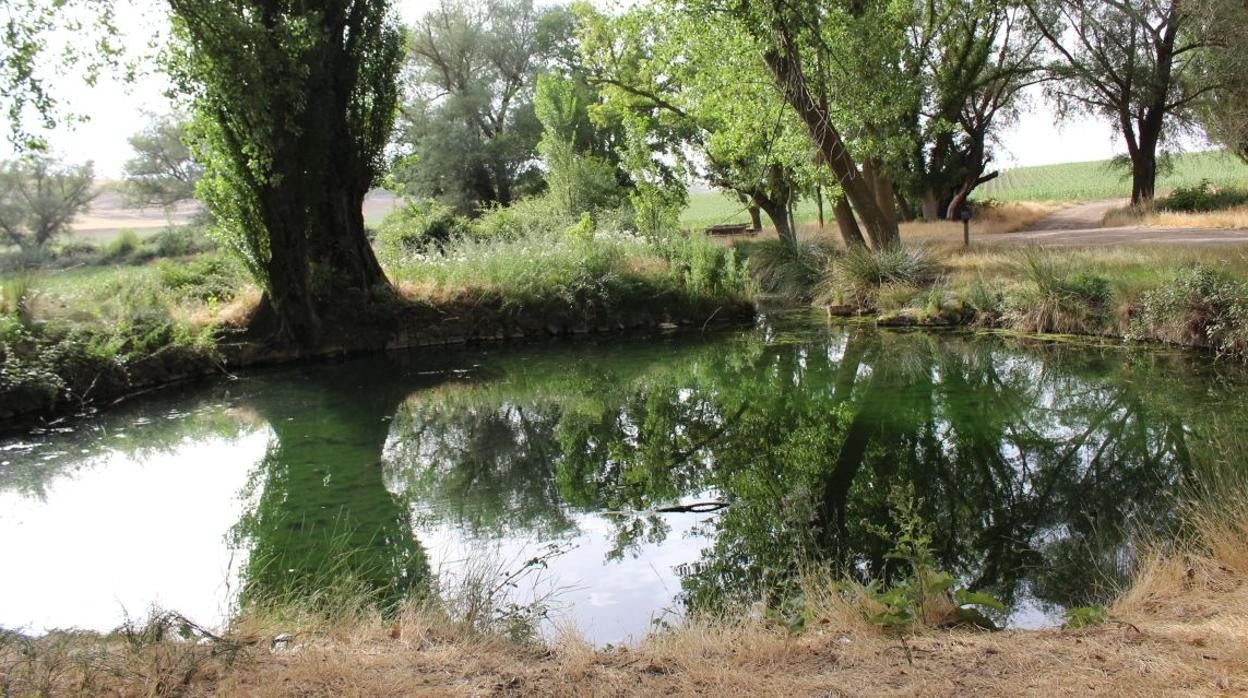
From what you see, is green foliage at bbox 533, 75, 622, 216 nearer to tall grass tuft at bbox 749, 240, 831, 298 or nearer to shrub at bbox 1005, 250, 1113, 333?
tall grass tuft at bbox 749, 240, 831, 298

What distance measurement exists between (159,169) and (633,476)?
40043mm

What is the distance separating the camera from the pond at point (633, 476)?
5.80m

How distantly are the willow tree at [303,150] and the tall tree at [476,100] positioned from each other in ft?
60.8

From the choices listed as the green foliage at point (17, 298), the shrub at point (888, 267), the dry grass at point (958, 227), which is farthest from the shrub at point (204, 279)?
the dry grass at point (958, 227)

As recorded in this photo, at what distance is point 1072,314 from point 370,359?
11609mm

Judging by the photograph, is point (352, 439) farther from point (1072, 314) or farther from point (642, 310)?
point (1072, 314)

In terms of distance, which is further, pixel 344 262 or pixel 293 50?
pixel 344 262

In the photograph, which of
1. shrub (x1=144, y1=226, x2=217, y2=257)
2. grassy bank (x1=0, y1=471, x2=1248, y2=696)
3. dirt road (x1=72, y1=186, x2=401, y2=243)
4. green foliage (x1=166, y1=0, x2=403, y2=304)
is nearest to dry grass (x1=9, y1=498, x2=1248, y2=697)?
grassy bank (x1=0, y1=471, x2=1248, y2=696)

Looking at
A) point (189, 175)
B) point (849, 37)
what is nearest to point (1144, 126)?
point (849, 37)

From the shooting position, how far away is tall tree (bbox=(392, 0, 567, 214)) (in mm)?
35375

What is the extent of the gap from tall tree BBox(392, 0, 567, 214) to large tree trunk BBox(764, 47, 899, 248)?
64.2 ft

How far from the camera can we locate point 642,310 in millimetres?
17969

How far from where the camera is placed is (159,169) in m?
40.8

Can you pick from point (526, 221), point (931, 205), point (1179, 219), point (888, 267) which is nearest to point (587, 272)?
point (888, 267)
